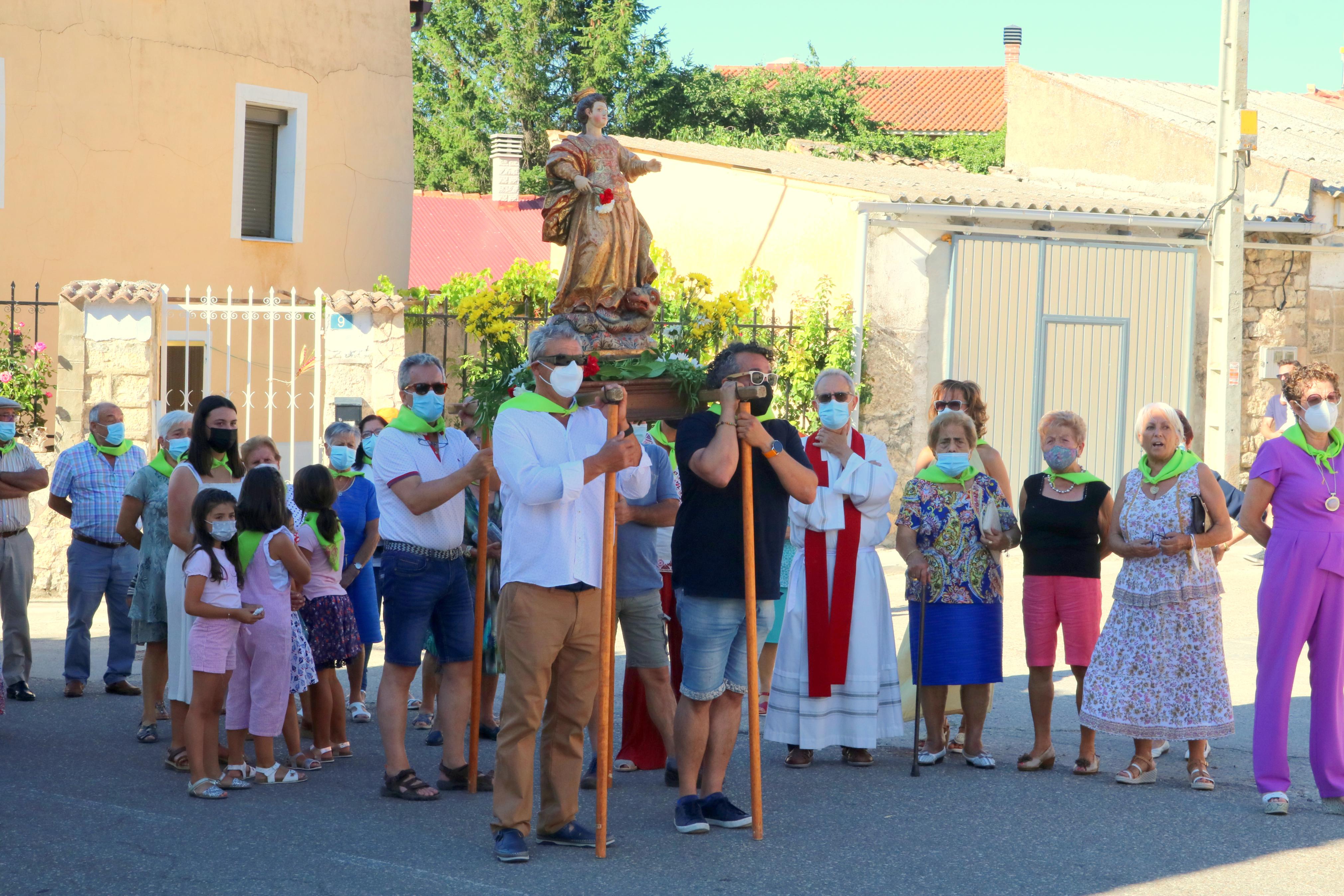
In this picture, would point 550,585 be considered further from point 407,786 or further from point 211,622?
point 211,622

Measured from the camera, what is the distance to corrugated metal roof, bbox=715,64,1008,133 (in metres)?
43.7

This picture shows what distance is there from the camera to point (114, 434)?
809 cm

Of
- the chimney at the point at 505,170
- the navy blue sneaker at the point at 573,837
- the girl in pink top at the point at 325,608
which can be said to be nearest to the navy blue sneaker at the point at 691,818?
the navy blue sneaker at the point at 573,837

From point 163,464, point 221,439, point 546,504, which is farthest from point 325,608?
point 546,504

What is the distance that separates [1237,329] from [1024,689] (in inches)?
254

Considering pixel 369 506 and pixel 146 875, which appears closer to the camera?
pixel 146 875

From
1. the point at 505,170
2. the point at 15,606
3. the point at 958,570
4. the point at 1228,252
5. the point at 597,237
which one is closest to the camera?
the point at 958,570

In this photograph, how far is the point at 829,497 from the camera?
6.62 m

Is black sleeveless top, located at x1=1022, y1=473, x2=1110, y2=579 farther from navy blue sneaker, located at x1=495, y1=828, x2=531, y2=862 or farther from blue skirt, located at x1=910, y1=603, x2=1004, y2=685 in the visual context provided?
navy blue sneaker, located at x1=495, y1=828, x2=531, y2=862

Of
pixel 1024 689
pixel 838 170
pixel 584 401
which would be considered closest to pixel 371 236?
pixel 838 170

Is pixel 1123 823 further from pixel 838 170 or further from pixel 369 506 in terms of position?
pixel 838 170

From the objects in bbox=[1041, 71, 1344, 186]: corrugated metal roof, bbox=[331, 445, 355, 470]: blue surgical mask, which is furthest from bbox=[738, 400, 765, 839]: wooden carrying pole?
bbox=[1041, 71, 1344, 186]: corrugated metal roof

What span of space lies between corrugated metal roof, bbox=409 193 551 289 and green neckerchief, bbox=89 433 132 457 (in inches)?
616

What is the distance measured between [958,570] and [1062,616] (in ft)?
1.82
